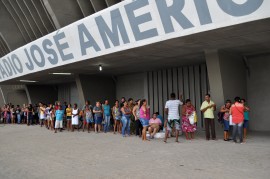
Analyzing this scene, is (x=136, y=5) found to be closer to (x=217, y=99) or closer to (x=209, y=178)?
(x=217, y=99)

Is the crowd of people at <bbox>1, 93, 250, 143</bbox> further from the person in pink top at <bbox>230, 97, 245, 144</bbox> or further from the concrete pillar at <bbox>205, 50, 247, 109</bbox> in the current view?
the concrete pillar at <bbox>205, 50, 247, 109</bbox>

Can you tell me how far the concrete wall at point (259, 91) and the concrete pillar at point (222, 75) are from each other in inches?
43.9

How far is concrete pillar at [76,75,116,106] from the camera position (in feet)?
58.3


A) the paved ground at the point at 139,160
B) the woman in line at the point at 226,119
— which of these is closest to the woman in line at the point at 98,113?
the paved ground at the point at 139,160

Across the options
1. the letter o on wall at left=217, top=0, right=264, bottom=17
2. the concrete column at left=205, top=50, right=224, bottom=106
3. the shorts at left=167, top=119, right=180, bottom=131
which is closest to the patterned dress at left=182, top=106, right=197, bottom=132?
the shorts at left=167, top=119, right=180, bottom=131

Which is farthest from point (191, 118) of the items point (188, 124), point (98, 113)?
point (98, 113)

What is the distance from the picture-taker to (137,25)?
9.97m

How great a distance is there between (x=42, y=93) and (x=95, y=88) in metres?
9.16

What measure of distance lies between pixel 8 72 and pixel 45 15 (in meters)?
4.69

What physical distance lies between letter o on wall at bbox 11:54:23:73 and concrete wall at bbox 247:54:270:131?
13101mm

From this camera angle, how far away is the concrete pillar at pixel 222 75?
11.2 m

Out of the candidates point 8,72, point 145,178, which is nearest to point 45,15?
point 8,72

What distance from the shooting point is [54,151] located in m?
8.61

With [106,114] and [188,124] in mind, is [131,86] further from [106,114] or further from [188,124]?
[188,124]
